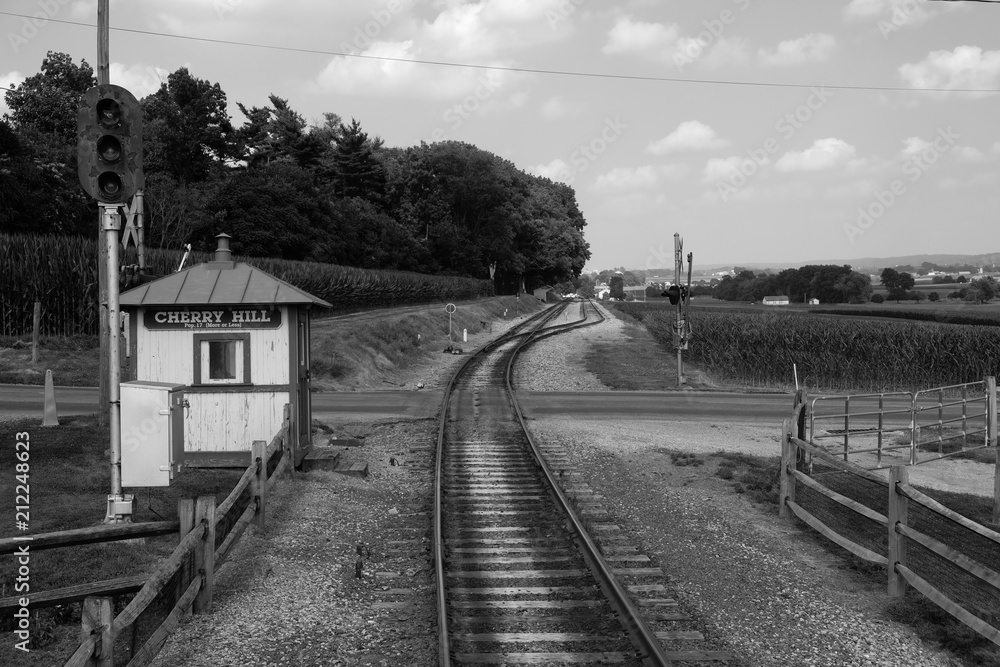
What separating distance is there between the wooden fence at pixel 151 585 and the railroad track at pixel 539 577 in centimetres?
201

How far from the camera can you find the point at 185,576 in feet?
22.9

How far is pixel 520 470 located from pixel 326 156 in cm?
7297

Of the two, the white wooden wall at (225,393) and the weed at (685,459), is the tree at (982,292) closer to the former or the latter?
the weed at (685,459)

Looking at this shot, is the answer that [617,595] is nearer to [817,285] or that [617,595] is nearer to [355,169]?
[355,169]

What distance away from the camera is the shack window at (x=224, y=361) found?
41.5 feet

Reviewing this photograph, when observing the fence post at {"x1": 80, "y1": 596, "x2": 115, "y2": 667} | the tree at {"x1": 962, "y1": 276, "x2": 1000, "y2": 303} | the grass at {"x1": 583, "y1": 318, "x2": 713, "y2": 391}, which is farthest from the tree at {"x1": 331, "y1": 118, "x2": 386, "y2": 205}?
the fence post at {"x1": 80, "y1": 596, "x2": 115, "y2": 667}

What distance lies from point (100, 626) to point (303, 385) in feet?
27.2

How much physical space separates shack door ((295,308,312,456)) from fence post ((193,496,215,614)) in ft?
17.6

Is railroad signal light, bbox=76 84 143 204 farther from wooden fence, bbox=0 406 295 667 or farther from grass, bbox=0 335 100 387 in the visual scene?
grass, bbox=0 335 100 387

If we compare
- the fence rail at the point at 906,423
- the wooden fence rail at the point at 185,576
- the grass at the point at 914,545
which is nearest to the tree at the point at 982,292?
the fence rail at the point at 906,423

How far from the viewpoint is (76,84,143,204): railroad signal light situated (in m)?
7.99

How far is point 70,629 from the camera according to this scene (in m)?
6.95

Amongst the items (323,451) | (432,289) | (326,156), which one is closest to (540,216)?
(326,156)

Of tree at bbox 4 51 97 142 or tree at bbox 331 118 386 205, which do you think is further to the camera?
tree at bbox 331 118 386 205
